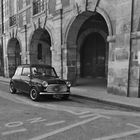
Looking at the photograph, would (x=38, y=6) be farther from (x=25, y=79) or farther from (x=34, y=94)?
(x=34, y=94)

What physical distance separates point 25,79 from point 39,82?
123cm

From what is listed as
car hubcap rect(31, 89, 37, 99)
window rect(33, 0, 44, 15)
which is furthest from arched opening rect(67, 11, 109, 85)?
car hubcap rect(31, 89, 37, 99)

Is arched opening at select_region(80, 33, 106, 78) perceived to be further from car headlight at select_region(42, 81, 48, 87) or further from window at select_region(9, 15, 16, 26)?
car headlight at select_region(42, 81, 48, 87)

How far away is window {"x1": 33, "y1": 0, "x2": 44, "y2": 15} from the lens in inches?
564

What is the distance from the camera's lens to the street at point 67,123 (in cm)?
417

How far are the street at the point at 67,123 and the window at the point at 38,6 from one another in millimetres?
9780

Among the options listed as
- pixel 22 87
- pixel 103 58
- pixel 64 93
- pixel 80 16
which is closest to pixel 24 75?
pixel 22 87

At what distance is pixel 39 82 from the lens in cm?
788

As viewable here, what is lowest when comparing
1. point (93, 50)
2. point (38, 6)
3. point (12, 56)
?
point (12, 56)

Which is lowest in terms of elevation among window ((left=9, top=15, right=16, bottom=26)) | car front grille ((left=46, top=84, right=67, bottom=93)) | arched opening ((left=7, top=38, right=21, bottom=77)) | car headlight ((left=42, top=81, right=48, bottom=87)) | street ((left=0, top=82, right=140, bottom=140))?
street ((left=0, top=82, right=140, bottom=140))

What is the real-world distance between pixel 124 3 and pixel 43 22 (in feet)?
23.4

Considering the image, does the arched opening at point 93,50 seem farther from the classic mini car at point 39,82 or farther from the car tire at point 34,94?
the car tire at point 34,94

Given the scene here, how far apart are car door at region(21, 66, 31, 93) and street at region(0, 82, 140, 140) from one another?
1693 mm

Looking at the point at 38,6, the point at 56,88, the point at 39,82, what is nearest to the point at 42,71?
the point at 39,82
